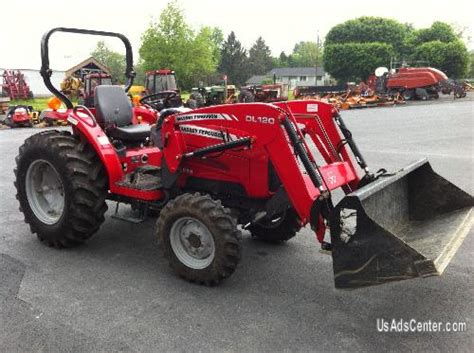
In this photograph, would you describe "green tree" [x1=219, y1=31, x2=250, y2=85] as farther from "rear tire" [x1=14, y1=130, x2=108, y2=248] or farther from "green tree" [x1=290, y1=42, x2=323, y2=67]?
"rear tire" [x1=14, y1=130, x2=108, y2=248]

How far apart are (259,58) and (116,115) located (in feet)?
297

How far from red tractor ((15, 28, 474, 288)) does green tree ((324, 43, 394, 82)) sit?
59600 millimetres

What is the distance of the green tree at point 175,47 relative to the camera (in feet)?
163

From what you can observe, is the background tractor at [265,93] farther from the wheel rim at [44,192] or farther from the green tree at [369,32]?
the green tree at [369,32]

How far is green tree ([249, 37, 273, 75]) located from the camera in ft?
287

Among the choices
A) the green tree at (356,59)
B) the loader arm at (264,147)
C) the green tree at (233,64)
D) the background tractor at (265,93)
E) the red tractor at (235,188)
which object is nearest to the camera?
the red tractor at (235,188)

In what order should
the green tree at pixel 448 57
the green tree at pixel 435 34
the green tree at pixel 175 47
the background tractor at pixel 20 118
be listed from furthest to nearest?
the green tree at pixel 435 34, the green tree at pixel 448 57, the green tree at pixel 175 47, the background tractor at pixel 20 118

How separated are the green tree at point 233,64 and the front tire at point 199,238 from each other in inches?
2987

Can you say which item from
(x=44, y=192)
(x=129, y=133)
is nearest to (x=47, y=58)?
(x=129, y=133)

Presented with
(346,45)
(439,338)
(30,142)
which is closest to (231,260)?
(439,338)

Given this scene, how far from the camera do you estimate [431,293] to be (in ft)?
11.9

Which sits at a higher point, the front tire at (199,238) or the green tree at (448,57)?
the green tree at (448,57)

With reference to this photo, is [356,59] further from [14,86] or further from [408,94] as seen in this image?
[14,86]

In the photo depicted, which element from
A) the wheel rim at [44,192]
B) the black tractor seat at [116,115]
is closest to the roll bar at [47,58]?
the black tractor seat at [116,115]
